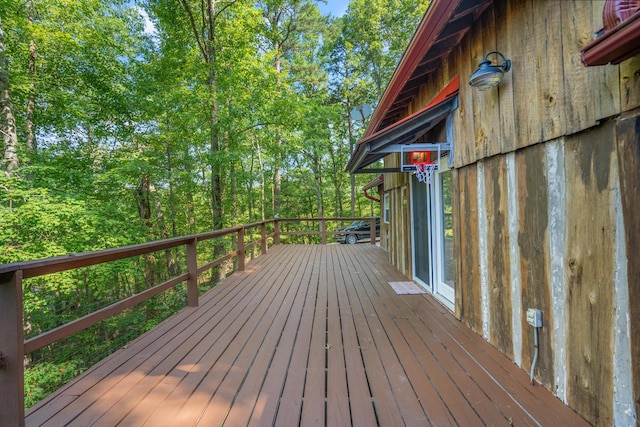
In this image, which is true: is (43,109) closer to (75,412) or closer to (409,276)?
(75,412)

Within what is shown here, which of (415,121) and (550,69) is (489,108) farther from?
(415,121)

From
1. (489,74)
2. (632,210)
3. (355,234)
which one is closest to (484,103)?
(489,74)

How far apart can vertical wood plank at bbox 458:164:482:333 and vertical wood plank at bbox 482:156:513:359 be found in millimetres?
176

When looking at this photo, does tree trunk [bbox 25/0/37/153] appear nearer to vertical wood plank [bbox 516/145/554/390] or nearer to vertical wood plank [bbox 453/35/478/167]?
vertical wood plank [bbox 453/35/478/167]

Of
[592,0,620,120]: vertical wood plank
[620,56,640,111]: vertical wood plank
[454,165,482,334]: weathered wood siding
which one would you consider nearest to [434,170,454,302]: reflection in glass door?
[454,165,482,334]: weathered wood siding

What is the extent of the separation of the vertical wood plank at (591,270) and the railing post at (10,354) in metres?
2.69

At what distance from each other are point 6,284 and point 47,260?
9.3 inches

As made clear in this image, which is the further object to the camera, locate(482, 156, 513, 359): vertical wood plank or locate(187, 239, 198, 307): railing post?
locate(187, 239, 198, 307): railing post

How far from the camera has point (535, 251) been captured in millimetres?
1730

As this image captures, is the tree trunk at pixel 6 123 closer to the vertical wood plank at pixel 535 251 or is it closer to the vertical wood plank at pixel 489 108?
the vertical wood plank at pixel 489 108

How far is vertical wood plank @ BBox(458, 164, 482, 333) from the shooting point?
240cm

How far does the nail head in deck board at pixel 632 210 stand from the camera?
3.71ft

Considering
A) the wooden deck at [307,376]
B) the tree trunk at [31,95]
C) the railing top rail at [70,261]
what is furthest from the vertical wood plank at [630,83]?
the tree trunk at [31,95]

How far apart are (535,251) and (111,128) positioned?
9.79 metres
